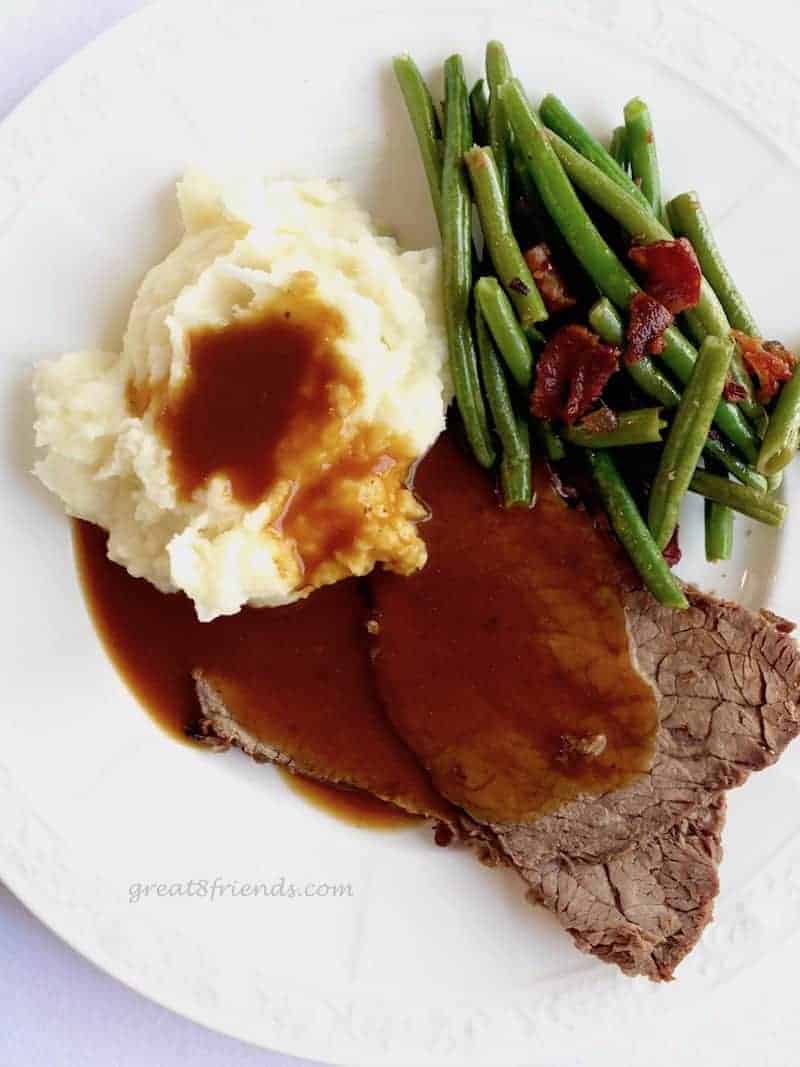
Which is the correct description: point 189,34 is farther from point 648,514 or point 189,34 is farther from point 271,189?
point 648,514

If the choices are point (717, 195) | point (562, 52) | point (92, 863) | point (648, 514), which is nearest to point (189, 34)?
Answer: point (562, 52)

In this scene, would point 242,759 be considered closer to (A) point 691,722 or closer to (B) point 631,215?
(A) point 691,722

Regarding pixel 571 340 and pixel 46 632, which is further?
pixel 46 632

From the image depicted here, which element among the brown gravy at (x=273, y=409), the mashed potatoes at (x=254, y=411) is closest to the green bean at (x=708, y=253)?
the mashed potatoes at (x=254, y=411)

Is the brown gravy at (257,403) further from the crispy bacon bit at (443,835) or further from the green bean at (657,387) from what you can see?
the crispy bacon bit at (443,835)

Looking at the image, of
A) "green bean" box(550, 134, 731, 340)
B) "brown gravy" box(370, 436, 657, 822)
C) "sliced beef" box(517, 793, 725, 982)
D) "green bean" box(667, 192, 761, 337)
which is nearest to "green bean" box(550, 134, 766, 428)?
"green bean" box(550, 134, 731, 340)

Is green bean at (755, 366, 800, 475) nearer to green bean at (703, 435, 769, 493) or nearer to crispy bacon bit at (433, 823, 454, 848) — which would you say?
green bean at (703, 435, 769, 493)
